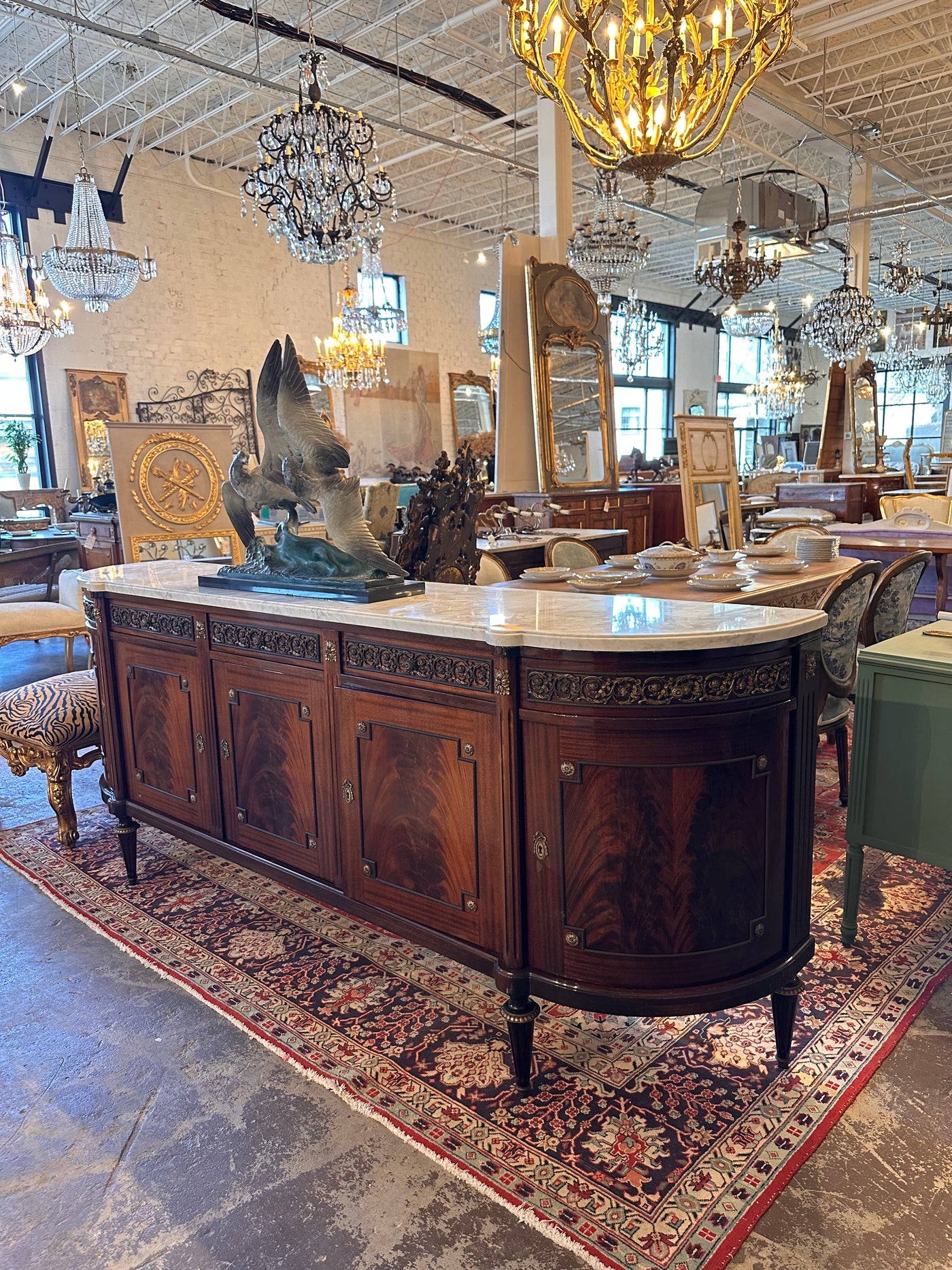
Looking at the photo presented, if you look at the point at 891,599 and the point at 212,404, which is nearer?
the point at 891,599

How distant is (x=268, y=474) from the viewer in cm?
280

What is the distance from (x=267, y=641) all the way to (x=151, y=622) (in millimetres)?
725

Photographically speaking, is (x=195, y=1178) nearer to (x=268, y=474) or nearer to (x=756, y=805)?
(x=756, y=805)

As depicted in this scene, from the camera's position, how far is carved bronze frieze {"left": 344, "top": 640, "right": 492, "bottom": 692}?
2080 millimetres

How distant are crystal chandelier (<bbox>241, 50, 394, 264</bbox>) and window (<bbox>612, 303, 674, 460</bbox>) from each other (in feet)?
48.9

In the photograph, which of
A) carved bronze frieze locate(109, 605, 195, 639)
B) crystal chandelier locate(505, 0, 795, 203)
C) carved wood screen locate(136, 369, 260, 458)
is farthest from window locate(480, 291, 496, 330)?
carved bronze frieze locate(109, 605, 195, 639)

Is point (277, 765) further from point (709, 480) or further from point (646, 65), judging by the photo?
point (709, 480)

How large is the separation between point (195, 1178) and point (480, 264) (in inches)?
653

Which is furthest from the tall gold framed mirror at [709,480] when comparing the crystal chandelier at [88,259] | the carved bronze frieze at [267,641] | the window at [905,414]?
the window at [905,414]

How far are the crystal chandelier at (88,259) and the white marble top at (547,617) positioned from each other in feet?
19.8

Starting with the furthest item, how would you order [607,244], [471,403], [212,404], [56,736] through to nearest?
[471,403] → [212,404] → [607,244] → [56,736]

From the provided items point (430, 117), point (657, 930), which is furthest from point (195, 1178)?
point (430, 117)

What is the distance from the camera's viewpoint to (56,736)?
3.60 metres

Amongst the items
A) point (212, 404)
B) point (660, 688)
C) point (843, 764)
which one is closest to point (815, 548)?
point (843, 764)
